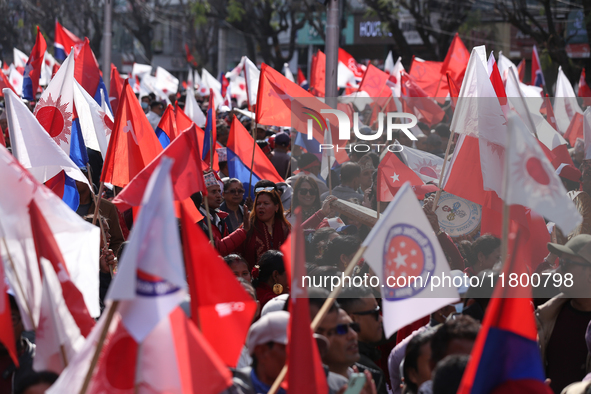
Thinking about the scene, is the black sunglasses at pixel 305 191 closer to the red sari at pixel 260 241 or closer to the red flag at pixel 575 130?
the red sari at pixel 260 241

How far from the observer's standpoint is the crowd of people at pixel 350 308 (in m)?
3.04

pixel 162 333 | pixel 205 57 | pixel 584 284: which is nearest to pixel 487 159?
pixel 584 284

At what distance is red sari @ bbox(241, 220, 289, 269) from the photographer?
5543mm

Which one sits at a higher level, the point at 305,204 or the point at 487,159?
the point at 487,159

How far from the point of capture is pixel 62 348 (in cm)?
287

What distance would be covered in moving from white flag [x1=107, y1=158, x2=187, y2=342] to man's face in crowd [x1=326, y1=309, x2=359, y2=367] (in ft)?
3.28

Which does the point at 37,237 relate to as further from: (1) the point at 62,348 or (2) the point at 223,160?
(2) the point at 223,160

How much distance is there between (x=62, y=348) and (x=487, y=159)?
10.7 feet

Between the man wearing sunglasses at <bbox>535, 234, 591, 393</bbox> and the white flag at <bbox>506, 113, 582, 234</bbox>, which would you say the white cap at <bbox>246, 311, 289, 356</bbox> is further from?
the man wearing sunglasses at <bbox>535, 234, 591, 393</bbox>

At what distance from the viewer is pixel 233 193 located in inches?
245

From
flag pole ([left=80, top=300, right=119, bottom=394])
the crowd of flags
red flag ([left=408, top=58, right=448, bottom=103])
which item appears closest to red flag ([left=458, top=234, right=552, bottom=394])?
the crowd of flags

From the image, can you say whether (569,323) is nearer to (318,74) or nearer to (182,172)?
(182,172)

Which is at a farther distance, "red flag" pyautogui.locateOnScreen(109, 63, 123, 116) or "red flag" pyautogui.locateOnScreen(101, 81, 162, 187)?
"red flag" pyautogui.locateOnScreen(109, 63, 123, 116)

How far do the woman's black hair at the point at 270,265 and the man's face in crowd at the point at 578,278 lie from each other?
1764 millimetres
